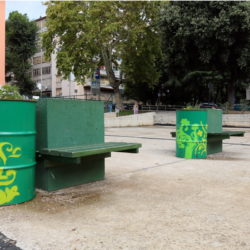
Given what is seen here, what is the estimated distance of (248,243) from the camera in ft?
8.77

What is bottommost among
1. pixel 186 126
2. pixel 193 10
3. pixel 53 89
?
pixel 186 126

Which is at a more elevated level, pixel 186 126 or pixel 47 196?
pixel 186 126

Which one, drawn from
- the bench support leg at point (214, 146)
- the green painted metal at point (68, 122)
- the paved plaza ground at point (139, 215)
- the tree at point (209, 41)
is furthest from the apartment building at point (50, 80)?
the paved plaza ground at point (139, 215)

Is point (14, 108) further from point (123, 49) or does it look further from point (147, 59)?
point (147, 59)

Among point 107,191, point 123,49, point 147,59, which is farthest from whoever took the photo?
point 147,59

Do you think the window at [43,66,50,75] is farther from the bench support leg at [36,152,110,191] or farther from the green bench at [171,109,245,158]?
the bench support leg at [36,152,110,191]

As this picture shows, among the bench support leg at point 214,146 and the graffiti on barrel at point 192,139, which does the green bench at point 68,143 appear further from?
the bench support leg at point 214,146

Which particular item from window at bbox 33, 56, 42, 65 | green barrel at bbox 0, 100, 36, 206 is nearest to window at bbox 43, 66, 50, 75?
window at bbox 33, 56, 42, 65

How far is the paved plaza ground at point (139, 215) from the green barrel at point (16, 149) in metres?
0.19

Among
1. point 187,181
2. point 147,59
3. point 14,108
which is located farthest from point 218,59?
point 14,108

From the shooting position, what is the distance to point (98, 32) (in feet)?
88.9

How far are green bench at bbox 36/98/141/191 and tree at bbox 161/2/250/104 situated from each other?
22.3 m

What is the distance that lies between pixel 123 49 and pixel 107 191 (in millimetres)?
26569

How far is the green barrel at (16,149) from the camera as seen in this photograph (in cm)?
357
